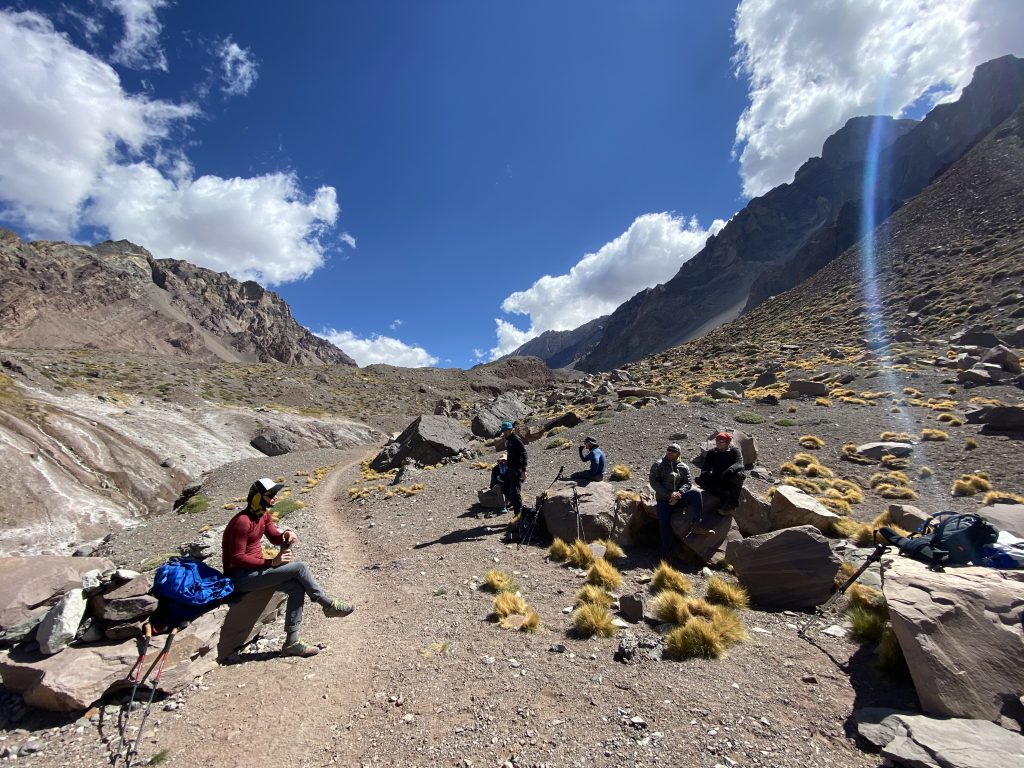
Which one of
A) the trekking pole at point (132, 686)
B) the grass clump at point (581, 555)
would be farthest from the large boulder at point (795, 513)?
the trekking pole at point (132, 686)

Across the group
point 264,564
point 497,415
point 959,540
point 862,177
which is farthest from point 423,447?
point 862,177

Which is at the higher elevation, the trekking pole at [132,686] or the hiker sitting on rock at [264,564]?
the hiker sitting on rock at [264,564]

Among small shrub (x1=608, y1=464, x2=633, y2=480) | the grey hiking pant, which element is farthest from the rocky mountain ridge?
the grey hiking pant

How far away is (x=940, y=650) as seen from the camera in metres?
4.30

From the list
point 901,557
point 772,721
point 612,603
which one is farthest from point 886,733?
point 612,603

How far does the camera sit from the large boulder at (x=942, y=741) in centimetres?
342

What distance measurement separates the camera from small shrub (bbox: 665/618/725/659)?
18.1ft

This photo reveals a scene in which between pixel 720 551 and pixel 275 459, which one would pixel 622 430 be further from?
pixel 275 459

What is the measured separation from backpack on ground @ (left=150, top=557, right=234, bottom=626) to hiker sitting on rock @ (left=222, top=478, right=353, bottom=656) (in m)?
0.27

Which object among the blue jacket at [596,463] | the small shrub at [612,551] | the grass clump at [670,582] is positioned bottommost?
the grass clump at [670,582]

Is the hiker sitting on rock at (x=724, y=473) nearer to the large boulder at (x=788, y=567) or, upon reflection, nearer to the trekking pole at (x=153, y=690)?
the large boulder at (x=788, y=567)

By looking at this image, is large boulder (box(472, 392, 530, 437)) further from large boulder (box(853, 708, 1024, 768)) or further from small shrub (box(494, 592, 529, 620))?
large boulder (box(853, 708, 1024, 768))

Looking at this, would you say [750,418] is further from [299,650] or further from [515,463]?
[299,650]

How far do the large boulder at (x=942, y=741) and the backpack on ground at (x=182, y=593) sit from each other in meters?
6.98
